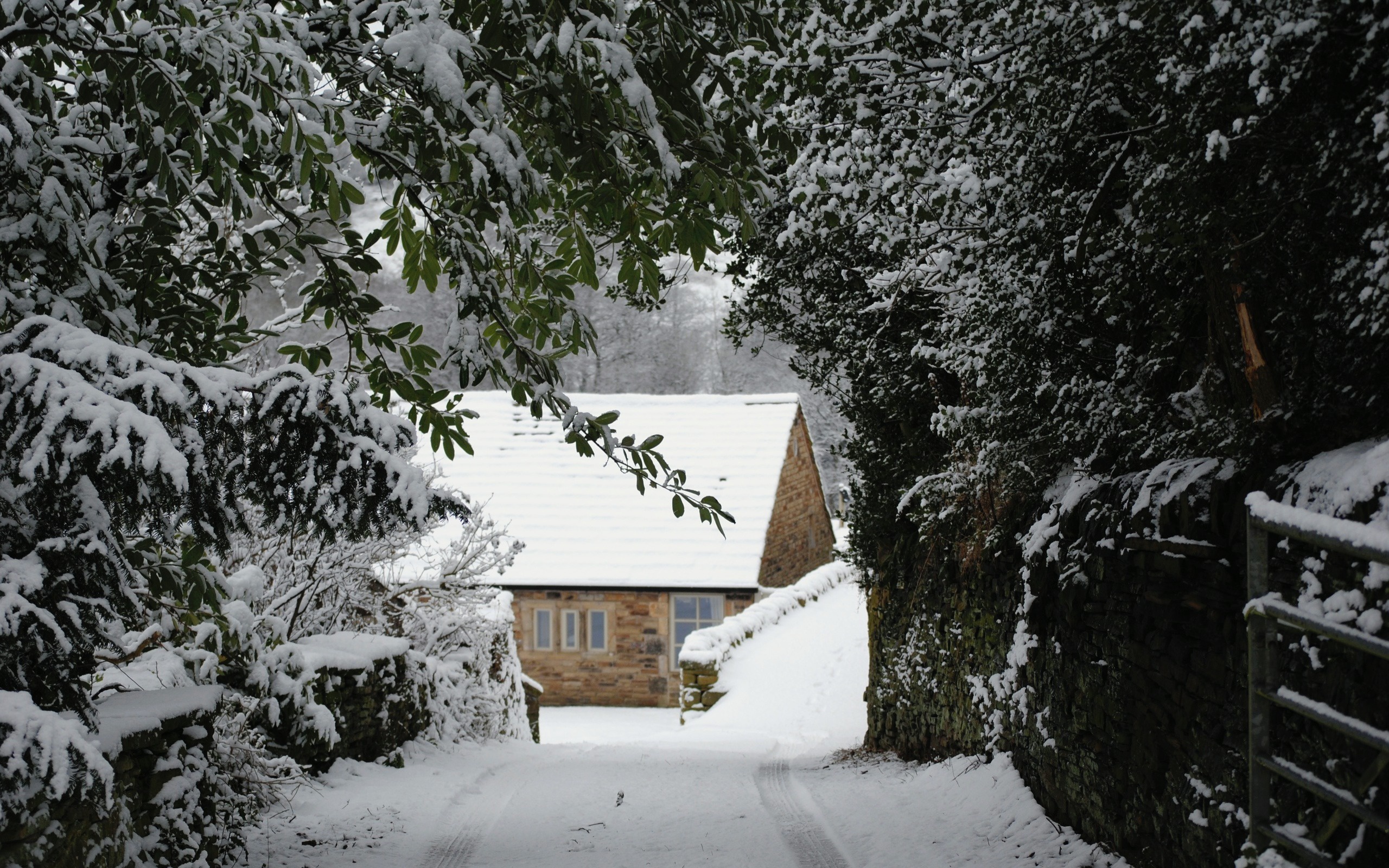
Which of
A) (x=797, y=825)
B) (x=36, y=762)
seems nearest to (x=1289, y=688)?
(x=36, y=762)

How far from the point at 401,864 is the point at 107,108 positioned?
4.28m

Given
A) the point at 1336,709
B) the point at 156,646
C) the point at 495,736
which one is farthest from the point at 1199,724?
the point at 495,736

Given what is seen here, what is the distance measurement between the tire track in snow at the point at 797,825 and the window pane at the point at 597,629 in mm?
12243

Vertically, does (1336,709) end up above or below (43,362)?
below

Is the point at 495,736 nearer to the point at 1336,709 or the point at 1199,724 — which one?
the point at 1199,724

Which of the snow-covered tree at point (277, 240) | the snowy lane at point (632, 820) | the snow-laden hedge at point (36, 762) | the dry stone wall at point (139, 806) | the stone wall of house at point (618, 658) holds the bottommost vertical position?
the stone wall of house at point (618, 658)

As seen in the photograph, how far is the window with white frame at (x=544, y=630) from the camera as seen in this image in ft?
71.5

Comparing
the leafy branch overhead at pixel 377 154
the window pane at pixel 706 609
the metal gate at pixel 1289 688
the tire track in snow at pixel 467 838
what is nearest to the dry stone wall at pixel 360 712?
the tire track in snow at pixel 467 838

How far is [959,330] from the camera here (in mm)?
6160

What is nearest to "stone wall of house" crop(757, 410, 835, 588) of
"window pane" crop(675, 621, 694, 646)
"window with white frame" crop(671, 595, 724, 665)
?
"window with white frame" crop(671, 595, 724, 665)

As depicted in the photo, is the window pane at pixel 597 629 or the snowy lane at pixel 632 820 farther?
the window pane at pixel 597 629

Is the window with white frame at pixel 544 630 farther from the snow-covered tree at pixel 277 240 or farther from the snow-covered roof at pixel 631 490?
the snow-covered tree at pixel 277 240

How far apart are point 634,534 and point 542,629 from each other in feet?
9.57

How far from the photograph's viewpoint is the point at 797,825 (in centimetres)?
698
